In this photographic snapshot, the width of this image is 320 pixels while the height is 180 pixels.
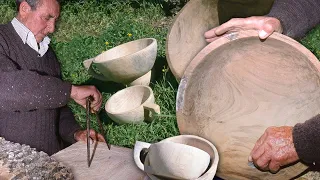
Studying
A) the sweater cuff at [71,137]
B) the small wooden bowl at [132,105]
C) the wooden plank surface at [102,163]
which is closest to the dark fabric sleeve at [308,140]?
the wooden plank surface at [102,163]

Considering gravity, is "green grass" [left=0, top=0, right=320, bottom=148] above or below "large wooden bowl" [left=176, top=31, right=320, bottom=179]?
below

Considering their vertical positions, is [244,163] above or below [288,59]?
below

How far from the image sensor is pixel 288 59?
252 cm

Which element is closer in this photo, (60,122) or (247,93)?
(247,93)

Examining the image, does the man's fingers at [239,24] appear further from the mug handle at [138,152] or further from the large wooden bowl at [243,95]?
the mug handle at [138,152]

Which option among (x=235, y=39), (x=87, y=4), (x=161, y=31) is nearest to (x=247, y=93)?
(x=235, y=39)

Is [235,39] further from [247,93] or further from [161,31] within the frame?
[161,31]

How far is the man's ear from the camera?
3276mm

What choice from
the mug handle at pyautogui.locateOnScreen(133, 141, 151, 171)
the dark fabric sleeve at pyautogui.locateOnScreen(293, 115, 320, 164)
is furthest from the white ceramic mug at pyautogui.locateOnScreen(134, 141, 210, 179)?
the dark fabric sleeve at pyautogui.locateOnScreen(293, 115, 320, 164)

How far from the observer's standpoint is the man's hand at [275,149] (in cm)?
227

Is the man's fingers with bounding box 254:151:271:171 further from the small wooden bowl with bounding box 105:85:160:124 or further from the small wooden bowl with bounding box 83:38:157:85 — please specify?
the small wooden bowl with bounding box 83:38:157:85

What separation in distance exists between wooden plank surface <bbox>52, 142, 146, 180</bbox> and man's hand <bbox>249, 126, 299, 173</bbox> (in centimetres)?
58

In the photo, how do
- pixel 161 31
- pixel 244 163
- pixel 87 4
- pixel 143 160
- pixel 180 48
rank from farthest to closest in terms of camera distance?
pixel 87 4, pixel 161 31, pixel 180 48, pixel 244 163, pixel 143 160

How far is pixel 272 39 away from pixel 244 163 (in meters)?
0.68
